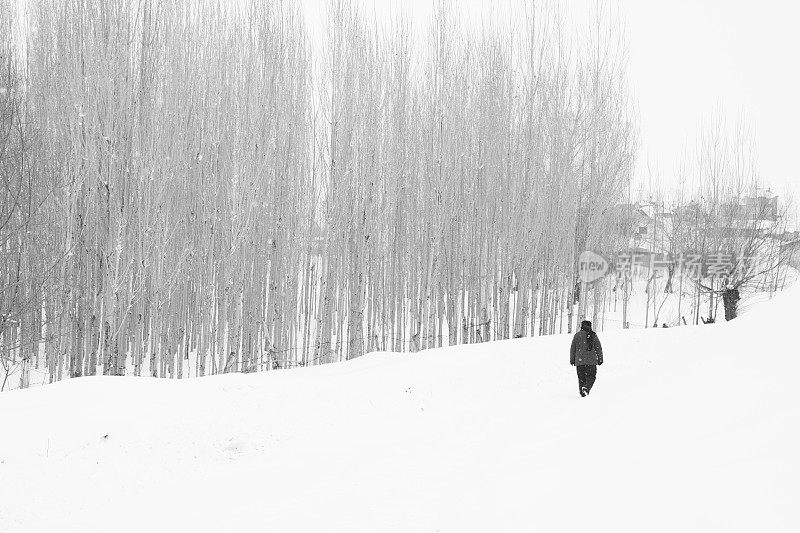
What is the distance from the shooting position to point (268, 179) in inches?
521

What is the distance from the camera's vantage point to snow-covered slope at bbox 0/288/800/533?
4.46 metres

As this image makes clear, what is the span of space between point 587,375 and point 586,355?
1.15 ft

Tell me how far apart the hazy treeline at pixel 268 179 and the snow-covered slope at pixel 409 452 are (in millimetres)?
3407

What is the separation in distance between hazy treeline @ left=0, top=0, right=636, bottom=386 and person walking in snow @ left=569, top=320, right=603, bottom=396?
20.2 ft

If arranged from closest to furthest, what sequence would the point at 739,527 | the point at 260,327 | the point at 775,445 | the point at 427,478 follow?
the point at 739,527 < the point at 775,445 < the point at 427,478 < the point at 260,327

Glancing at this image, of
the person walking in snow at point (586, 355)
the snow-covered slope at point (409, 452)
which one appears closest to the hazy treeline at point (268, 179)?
the snow-covered slope at point (409, 452)

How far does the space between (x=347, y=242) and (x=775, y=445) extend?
35.4 feet

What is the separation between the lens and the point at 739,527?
12.2 feet

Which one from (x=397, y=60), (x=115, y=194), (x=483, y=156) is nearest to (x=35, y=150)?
(x=115, y=194)

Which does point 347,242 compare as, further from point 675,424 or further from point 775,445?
point 775,445

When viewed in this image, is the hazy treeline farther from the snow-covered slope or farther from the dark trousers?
the dark trousers

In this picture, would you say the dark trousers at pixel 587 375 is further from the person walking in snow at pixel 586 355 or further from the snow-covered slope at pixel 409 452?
the snow-covered slope at pixel 409 452

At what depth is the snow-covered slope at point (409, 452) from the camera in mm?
4465

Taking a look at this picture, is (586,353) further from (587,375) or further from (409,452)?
(409,452)
